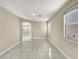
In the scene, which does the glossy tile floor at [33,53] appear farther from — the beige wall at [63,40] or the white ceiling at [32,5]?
the white ceiling at [32,5]

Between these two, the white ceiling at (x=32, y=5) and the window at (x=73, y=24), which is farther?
the white ceiling at (x=32, y=5)

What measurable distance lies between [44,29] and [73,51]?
441 inches

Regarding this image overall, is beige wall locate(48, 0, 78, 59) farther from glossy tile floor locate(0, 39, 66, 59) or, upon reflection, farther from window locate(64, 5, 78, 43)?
glossy tile floor locate(0, 39, 66, 59)

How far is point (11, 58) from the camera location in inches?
219

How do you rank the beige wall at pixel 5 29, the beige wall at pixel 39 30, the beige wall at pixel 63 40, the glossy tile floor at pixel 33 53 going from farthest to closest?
the beige wall at pixel 39 30 → the beige wall at pixel 5 29 → the glossy tile floor at pixel 33 53 → the beige wall at pixel 63 40

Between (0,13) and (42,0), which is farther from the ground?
(42,0)

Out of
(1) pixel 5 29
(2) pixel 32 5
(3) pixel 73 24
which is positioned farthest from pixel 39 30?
(3) pixel 73 24

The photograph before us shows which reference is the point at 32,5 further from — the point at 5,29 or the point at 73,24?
the point at 73,24

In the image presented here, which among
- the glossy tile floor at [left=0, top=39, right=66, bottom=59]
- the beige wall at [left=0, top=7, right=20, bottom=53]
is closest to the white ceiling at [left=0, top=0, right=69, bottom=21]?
the beige wall at [left=0, top=7, right=20, bottom=53]

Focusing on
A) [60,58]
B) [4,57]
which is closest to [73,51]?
[60,58]

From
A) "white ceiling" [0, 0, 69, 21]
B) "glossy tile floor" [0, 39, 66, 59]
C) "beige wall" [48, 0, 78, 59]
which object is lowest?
"glossy tile floor" [0, 39, 66, 59]

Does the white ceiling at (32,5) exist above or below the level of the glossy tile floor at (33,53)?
above

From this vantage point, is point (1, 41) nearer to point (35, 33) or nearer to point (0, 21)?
point (0, 21)

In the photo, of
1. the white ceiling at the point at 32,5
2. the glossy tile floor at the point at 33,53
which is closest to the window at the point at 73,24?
the white ceiling at the point at 32,5
